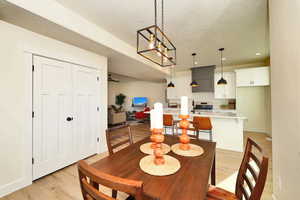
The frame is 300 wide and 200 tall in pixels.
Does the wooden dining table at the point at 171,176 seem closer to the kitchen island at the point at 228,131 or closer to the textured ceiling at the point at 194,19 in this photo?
the textured ceiling at the point at 194,19

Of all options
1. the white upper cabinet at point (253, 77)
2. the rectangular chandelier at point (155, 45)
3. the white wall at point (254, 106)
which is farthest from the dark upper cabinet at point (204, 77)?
the rectangular chandelier at point (155, 45)

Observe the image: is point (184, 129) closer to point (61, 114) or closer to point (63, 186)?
point (63, 186)

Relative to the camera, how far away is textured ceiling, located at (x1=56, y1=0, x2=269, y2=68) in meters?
1.82

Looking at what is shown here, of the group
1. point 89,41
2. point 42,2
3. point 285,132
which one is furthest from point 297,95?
point 42,2

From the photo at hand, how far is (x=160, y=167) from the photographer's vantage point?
98cm

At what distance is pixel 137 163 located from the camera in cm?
107

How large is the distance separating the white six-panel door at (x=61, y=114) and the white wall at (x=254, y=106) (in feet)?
16.7

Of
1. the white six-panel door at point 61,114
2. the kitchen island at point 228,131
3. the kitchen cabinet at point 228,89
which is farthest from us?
the kitchen cabinet at point 228,89

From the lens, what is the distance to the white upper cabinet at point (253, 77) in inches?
152

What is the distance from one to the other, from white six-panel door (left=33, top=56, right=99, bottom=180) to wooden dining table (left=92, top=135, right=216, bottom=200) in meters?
1.74

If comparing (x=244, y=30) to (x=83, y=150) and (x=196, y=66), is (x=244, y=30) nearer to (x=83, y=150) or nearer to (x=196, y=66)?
(x=196, y=66)

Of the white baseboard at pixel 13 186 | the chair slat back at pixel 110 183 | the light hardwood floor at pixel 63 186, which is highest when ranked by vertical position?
the chair slat back at pixel 110 183

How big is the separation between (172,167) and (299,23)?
5.09ft

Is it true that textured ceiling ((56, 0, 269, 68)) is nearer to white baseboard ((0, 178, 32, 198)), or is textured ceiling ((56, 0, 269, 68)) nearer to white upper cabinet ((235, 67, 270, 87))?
white upper cabinet ((235, 67, 270, 87))
